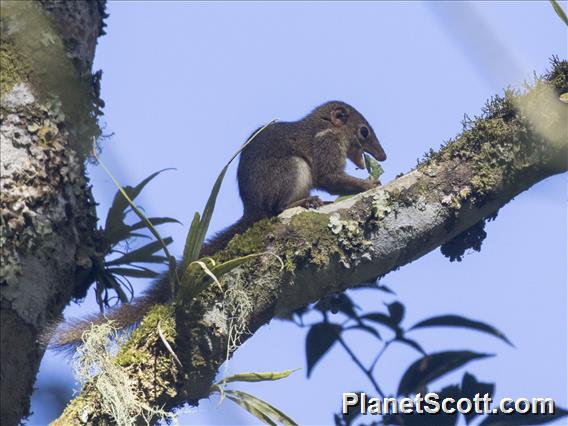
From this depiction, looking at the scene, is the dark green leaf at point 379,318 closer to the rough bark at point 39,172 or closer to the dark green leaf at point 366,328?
the dark green leaf at point 366,328

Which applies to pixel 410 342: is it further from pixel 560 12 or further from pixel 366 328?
pixel 560 12

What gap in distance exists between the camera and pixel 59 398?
9.43ft

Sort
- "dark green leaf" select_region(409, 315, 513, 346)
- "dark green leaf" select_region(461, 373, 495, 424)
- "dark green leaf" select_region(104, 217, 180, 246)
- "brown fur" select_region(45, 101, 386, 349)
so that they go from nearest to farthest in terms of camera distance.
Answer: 1. "dark green leaf" select_region(461, 373, 495, 424)
2. "dark green leaf" select_region(104, 217, 180, 246)
3. "dark green leaf" select_region(409, 315, 513, 346)
4. "brown fur" select_region(45, 101, 386, 349)

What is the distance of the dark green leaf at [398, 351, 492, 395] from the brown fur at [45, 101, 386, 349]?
3.83 feet

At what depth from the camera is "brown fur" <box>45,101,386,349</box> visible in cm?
495

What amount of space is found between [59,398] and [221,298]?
2.11 feet

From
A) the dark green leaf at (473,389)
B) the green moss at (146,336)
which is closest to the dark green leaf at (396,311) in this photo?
the dark green leaf at (473,389)

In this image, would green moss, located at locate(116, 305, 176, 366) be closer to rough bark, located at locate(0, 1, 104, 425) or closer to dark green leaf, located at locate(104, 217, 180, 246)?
rough bark, located at locate(0, 1, 104, 425)

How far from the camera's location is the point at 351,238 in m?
3.03

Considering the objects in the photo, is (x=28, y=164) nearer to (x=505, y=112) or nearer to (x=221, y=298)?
(x=221, y=298)

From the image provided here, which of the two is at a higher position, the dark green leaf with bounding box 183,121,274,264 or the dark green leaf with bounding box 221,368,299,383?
the dark green leaf with bounding box 183,121,274,264

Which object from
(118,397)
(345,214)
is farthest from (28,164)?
(345,214)

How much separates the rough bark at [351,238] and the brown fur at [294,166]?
132 centimetres

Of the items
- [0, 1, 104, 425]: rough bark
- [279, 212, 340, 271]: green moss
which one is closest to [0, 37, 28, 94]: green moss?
[0, 1, 104, 425]: rough bark
